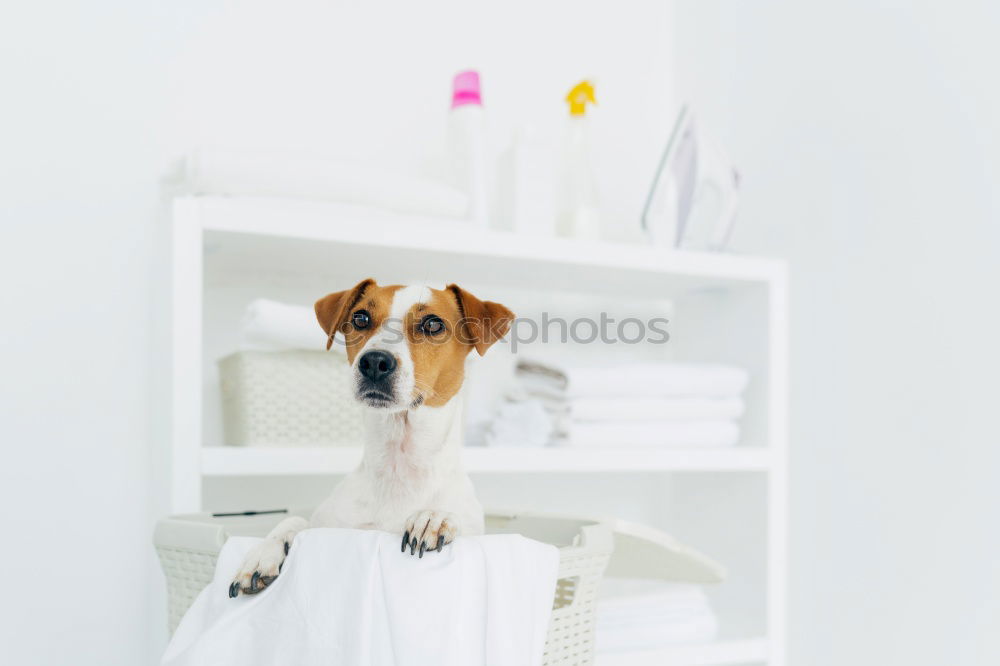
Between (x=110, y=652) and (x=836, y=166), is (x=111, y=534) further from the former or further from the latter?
(x=836, y=166)

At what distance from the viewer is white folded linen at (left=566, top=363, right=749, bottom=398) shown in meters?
1.49

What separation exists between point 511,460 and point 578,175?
1.86 ft

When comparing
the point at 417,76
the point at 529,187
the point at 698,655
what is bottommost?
the point at 698,655

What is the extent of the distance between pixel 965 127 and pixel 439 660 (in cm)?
120

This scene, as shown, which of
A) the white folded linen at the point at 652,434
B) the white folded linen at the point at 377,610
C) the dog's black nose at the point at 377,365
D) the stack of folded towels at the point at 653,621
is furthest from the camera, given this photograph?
the white folded linen at the point at 652,434

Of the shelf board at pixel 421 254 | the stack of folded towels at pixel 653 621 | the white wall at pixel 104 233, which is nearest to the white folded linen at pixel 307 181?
the shelf board at pixel 421 254

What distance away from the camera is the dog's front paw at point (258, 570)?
0.83 meters

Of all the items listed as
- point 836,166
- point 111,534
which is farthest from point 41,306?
point 836,166

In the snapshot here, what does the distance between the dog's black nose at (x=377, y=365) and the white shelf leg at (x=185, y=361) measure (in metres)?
0.39

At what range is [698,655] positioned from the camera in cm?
142

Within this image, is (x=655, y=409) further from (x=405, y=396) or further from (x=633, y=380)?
(x=405, y=396)

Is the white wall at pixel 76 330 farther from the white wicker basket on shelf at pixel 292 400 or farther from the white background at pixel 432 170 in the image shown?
the white wicker basket on shelf at pixel 292 400

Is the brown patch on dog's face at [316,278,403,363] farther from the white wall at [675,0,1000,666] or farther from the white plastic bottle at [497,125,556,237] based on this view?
the white wall at [675,0,1000,666]

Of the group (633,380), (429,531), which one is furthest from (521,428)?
(429,531)
